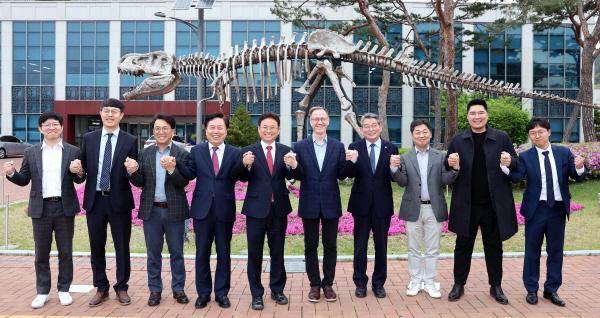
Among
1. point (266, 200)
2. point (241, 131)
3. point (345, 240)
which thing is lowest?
point (345, 240)

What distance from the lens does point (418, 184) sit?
6219 millimetres

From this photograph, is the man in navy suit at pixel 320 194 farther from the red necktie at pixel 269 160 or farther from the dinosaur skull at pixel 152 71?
the dinosaur skull at pixel 152 71

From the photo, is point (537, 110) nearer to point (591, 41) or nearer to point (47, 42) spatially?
point (591, 41)

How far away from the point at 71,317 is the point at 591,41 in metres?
22.3

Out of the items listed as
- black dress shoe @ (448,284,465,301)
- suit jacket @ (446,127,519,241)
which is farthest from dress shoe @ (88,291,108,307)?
suit jacket @ (446,127,519,241)

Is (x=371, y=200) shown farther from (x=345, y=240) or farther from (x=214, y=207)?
(x=345, y=240)

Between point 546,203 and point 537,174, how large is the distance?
1.13ft

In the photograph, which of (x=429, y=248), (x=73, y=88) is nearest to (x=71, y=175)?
(x=429, y=248)

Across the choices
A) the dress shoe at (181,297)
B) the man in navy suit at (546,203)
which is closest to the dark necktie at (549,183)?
the man in navy suit at (546,203)

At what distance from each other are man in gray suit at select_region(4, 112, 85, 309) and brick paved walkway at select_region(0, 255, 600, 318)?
0.34 meters

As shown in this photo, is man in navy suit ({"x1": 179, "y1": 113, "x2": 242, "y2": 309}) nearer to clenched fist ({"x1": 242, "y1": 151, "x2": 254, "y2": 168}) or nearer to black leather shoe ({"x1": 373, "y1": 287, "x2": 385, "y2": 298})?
clenched fist ({"x1": 242, "y1": 151, "x2": 254, "y2": 168})

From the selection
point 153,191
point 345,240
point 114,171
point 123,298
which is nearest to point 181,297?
point 123,298

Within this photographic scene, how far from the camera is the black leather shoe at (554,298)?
5854mm

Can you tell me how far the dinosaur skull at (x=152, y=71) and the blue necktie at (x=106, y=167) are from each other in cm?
679
